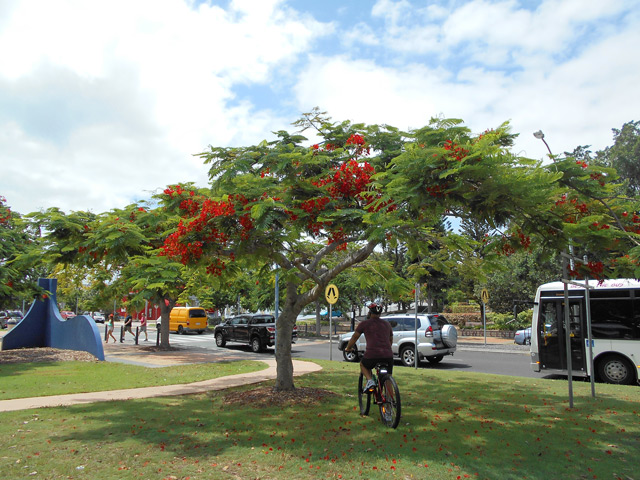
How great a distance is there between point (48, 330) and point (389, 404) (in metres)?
19.1

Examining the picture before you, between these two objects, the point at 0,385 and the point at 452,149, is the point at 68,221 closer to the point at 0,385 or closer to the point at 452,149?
the point at 0,385

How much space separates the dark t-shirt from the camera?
6625 millimetres

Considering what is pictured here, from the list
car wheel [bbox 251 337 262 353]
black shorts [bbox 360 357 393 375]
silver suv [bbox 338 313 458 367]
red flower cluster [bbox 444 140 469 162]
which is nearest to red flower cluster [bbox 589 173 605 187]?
red flower cluster [bbox 444 140 469 162]

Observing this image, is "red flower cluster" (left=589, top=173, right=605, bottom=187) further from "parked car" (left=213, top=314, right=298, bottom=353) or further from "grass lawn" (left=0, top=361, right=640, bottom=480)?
"parked car" (left=213, top=314, right=298, bottom=353)

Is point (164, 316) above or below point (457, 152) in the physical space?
below

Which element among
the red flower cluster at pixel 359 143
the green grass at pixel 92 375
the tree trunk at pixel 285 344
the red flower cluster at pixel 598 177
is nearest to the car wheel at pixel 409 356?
the green grass at pixel 92 375

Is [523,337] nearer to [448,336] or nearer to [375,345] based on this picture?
[448,336]

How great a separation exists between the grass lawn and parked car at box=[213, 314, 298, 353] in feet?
41.3

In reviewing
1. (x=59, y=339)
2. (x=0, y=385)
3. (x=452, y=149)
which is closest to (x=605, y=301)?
(x=452, y=149)

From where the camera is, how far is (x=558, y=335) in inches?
496

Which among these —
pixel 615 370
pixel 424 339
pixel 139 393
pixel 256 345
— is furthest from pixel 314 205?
pixel 256 345

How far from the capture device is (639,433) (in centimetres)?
627

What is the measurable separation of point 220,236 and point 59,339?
50.8 feet

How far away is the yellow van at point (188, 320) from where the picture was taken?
132 feet
